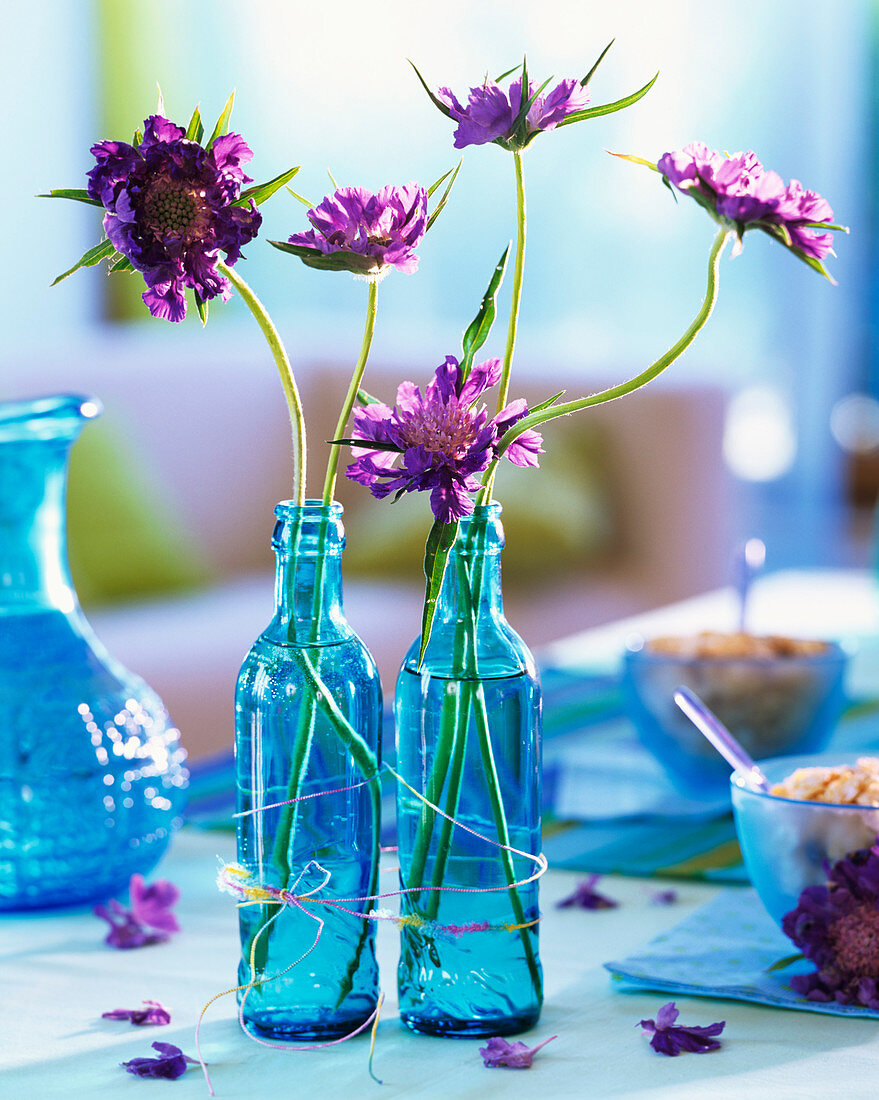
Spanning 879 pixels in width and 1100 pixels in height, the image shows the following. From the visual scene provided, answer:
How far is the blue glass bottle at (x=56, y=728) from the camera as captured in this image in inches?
34.9

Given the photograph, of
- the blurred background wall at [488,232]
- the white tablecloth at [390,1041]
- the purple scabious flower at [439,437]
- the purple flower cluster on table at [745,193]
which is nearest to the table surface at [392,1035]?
the white tablecloth at [390,1041]

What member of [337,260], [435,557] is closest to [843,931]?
[435,557]

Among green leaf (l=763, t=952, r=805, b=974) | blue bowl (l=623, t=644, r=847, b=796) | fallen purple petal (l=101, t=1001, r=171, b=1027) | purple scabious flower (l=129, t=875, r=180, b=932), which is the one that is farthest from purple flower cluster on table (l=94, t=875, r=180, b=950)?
blue bowl (l=623, t=644, r=847, b=796)

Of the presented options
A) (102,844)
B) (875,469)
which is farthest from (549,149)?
(102,844)

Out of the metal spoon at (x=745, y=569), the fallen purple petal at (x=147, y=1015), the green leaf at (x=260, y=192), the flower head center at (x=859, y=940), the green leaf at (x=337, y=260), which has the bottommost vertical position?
the fallen purple petal at (x=147, y=1015)

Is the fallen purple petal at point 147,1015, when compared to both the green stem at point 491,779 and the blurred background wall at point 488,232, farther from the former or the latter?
the blurred background wall at point 488,232

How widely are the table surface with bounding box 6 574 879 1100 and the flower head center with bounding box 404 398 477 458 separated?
264 mm

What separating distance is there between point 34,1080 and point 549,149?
4.94 metres

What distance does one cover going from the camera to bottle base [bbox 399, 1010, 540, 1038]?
689mm

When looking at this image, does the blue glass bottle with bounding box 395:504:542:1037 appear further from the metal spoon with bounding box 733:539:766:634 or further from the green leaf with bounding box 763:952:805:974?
the metal spoon with bounding box 733:539:766:634

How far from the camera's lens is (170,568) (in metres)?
3.17

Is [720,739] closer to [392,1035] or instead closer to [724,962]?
[724,962]

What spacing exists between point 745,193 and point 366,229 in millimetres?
150

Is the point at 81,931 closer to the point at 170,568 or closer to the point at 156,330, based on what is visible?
the point at 170,568
